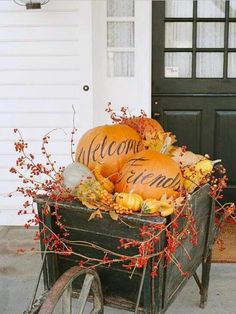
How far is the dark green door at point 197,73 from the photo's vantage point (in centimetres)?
439

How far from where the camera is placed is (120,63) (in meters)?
4.30

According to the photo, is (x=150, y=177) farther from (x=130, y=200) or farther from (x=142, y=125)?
(x=142, y=125)

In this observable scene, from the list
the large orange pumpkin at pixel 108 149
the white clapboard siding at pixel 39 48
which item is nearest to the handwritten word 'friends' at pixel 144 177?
the large orange pumpkin at pixel 108 149

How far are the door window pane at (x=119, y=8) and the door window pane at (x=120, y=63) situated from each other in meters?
0.33

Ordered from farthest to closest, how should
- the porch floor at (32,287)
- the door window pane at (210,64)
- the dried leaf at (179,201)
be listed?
the door window pane at (210,64)
the porch floor at (32,287)
the dried leaf at (179,201)

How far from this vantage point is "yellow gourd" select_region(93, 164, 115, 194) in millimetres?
2039

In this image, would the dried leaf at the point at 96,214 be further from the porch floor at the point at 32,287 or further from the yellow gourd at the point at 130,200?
the porch floor at the point at 32,287

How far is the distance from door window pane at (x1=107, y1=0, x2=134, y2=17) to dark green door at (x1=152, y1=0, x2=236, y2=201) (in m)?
0.28

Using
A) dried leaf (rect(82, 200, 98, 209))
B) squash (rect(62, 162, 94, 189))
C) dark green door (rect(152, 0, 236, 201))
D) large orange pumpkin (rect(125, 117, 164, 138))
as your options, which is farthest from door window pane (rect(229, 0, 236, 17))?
dried leaf (rect(82, 200, 98, 209))

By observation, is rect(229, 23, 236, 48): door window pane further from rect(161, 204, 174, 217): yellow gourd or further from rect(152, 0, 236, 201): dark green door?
rect(161, 204, 174, 217): yellow gourd

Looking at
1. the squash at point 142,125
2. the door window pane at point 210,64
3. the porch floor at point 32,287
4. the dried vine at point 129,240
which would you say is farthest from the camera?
the door window pane at point 210,64

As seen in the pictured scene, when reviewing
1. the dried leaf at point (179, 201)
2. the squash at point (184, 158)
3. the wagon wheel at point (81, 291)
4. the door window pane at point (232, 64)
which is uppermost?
the door window pane at point (232, 64)

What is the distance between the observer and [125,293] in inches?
82.3

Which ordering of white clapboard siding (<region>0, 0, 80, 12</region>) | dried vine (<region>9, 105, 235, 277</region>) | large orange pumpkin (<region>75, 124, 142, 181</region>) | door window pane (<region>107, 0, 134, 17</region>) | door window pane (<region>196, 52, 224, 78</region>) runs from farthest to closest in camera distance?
door window pane (<region>196, 52, 224, 78</region>) → door window pane (<region>107, 0, 134, 17</region>) → white clapboard siding (<region>0, 0, 80, 12</region>) → large orange pumpkin (<region>75, 124, 142, 181</region>) → dried vine (<region>9, 105, 235, 277</region>)
